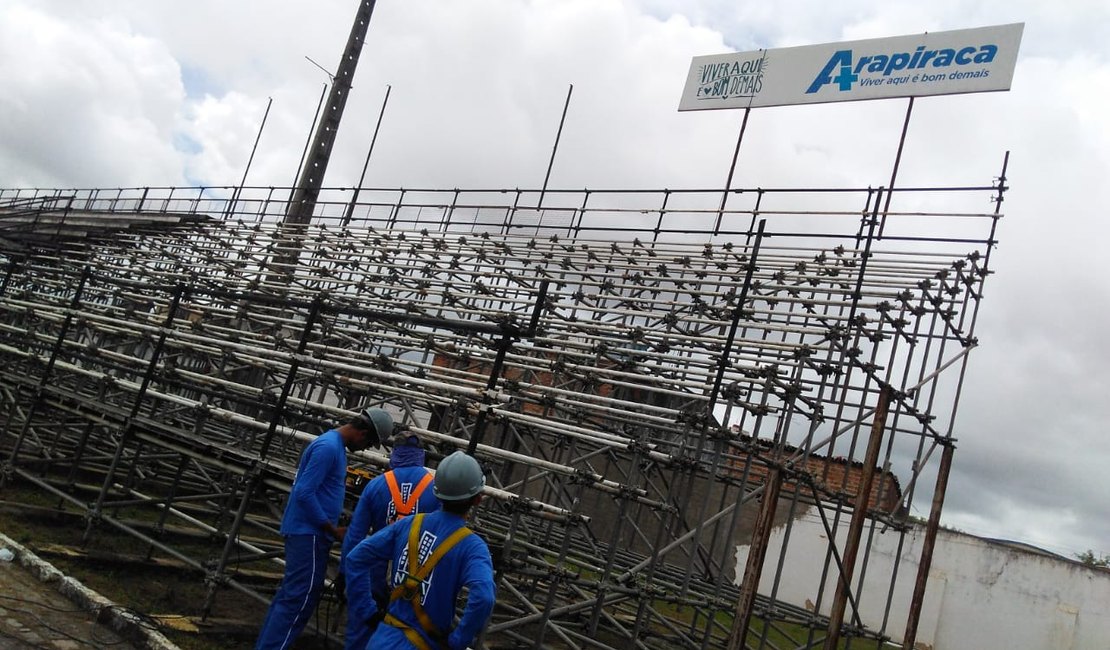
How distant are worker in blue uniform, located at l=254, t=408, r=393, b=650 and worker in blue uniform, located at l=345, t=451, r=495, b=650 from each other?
1.48 meters

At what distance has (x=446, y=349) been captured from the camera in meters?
11.1

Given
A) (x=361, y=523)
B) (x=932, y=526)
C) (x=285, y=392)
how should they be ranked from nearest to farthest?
1. (x=361, y=523)
2. (x=285, y=392)
3. (x=932, y=526)

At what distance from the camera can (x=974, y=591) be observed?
18.7 meters

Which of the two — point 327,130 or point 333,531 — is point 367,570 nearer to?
point 333,531

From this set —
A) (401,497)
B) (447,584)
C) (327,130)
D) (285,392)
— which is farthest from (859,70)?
(327,130)

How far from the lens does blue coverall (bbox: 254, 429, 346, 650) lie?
5500mm

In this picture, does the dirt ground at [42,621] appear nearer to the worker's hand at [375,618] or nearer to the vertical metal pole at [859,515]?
the worker's hand at [375,618]

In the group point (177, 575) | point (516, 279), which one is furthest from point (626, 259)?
point (177, 575)

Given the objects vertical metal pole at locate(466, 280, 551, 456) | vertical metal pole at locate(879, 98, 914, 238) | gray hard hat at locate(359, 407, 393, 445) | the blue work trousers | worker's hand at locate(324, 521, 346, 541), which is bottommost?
the blue work trousers

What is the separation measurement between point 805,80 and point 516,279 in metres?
6.03

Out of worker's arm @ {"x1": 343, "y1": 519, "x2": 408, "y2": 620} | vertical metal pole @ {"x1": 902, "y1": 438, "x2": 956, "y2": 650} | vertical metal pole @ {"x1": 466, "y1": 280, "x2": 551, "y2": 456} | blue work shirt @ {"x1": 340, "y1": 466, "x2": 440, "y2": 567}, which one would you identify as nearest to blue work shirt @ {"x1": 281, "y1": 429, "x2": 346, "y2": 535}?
blue work shirt @ {"x1": 340, "y1": 466, "x2": 440, "y2": 567}

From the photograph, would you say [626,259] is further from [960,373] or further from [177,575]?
[177,575]

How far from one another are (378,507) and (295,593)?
0.91m

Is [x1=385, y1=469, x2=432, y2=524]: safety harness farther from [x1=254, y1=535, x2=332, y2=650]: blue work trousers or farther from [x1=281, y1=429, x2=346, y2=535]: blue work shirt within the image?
[x1=254, y1=535, x2=332, y2=650]: blue work trousers
